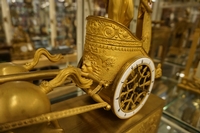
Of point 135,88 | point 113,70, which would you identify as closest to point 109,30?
point 113,70

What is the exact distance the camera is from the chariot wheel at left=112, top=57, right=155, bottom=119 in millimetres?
457

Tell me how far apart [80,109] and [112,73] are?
17cm

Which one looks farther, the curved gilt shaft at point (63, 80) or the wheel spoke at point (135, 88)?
the wheel spoke at point (135, 88)

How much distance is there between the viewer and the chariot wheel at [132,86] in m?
0.46

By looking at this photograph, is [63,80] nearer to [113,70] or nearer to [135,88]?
[113,70]

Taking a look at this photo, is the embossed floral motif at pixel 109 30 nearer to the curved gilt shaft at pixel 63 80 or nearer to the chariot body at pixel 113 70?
the chariot body at pixel 113 70

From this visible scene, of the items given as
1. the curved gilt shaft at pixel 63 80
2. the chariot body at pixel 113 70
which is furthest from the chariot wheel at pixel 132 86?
the curved gilt shaft at pixel 63 80

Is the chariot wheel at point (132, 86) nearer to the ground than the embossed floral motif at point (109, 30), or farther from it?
nearer to the ground

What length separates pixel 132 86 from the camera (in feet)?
1.72

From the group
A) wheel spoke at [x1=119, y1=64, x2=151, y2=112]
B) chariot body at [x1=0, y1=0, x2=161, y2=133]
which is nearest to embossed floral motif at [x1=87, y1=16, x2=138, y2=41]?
chariot body at [x1=0, y1=0, x2=161, y2=133]

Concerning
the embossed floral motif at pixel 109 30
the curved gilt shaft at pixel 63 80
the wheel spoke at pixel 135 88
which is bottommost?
the wheel spoke at pixel 135 88

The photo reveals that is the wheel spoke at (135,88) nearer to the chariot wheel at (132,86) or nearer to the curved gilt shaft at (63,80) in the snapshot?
the chariot wheel at (132,86)

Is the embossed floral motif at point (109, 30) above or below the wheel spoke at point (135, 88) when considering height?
above

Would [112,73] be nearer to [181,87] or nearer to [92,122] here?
[92,122]
